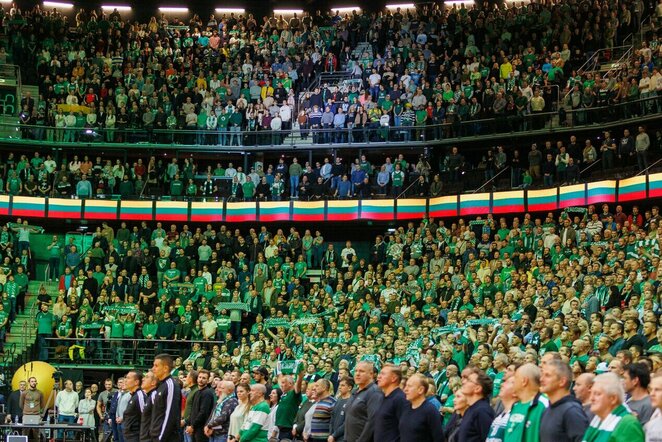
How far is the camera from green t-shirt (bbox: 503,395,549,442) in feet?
32.3

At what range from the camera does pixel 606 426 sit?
352 inches

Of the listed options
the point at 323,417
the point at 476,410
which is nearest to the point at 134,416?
the point at 323,417

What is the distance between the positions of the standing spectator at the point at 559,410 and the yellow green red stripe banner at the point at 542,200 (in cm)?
2292

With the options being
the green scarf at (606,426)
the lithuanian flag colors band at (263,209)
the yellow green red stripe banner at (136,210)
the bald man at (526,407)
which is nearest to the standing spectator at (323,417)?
the bald man at (526,407)

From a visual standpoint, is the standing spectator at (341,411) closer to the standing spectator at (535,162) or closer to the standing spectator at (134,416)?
the standing spectator at (134,416)

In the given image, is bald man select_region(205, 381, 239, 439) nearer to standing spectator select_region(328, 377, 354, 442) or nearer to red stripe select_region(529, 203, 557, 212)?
standing spectator select_region(328, 377, 354, 442)

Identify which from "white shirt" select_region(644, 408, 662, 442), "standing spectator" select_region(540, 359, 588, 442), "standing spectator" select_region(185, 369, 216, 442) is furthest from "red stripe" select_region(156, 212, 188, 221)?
"white shirt" select_region(644, 408, 662, 442)

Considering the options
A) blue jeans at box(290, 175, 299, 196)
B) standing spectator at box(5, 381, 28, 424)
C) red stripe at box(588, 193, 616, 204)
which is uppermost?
blue jeans at box(290, 175, 299, 196)

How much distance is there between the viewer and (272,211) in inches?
1442

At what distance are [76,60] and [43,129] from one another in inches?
160

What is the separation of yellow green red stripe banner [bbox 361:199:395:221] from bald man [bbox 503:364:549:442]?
2564 cm

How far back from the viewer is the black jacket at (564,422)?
9438 millimetres

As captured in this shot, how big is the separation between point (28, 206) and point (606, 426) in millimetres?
30080

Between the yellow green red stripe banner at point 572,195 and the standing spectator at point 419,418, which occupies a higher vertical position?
the yellow green red stripe banner at point 572,195
